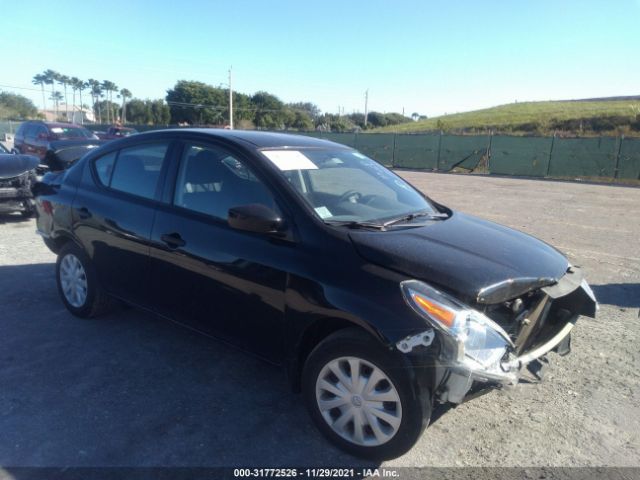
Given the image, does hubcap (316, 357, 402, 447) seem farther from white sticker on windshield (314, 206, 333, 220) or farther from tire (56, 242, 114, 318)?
tire (56, 242, 114, 318)

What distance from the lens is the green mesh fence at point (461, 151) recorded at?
26.3m

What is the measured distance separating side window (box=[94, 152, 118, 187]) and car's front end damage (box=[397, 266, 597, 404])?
2.89 m

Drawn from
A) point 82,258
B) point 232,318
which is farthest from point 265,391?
point 82,258

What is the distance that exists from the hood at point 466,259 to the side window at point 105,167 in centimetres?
244

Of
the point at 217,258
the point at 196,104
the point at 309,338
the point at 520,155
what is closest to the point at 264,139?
the point at 217,258

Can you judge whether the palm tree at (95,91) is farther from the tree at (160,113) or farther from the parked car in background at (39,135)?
the parked car in background at (39,135)

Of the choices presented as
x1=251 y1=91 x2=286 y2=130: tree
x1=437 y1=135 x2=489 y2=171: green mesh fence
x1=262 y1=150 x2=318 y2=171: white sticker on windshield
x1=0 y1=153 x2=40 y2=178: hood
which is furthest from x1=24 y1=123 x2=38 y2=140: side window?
x1=251 y1=91 x2=286 y2=130: tree

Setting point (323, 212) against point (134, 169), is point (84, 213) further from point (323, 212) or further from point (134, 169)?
point (323, 212)

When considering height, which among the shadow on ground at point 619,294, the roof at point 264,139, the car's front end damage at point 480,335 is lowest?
the shadow on ground at point 619,294

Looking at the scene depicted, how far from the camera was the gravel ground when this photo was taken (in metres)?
2.83

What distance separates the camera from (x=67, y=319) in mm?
4582

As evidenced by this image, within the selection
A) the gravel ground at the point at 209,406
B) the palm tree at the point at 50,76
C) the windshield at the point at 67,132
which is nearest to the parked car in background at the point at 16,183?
the gravel ground at the point at 209,406

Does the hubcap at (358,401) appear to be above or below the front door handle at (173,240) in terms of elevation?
below

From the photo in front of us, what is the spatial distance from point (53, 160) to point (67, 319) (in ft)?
16.6
